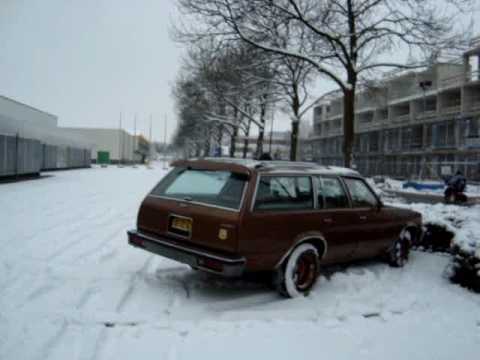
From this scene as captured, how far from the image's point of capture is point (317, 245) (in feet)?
16.7

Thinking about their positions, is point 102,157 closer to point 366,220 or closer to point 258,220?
point 366,220

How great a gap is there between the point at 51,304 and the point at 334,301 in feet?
10.3

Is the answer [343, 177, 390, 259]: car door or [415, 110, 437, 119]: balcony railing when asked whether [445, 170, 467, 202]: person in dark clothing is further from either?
[415, 110, 437, 119]: balcony railing

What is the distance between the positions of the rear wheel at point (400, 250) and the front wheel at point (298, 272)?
197 cm

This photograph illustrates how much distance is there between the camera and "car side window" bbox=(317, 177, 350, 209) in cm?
517

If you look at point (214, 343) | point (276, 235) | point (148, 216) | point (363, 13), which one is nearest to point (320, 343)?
point (214, 343)

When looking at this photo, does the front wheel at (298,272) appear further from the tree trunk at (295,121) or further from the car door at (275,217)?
the tree trunk at (295,121)

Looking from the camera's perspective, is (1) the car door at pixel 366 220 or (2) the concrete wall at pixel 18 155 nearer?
(1) the car door at pixel 366 220

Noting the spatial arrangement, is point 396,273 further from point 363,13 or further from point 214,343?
point 363,13

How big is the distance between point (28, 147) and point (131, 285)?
18556 mm

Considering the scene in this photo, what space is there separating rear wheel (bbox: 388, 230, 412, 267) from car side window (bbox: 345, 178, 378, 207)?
34.6 inches

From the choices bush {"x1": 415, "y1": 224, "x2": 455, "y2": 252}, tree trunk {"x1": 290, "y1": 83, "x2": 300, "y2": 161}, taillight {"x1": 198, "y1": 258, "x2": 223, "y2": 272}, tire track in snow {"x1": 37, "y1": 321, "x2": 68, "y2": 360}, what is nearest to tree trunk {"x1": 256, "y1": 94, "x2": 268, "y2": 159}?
tree trunk {"x1": 290, "y1": 83, "x2": 300, "y2": 161}

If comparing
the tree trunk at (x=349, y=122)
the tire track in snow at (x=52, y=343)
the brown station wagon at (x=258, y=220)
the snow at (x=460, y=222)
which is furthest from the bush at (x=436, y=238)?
the tree trunk at (x=349, y=122)

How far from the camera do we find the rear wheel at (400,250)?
6277 mm
